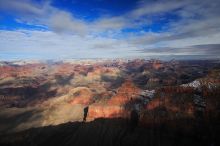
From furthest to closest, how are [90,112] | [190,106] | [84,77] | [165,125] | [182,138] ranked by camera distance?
[84,77] < [90,112] < [190,106] < [165,125] < [182,138]

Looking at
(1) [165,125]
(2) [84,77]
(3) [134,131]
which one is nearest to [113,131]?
(3) [134,131]

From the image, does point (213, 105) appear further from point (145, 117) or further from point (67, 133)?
point (67, 133)

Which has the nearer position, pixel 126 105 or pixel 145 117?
pixel 145 117

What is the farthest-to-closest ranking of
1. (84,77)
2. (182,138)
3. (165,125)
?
(84,77) → (165,125) → (182,138)

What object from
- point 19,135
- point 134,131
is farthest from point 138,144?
point 19,135

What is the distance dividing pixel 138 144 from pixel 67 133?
14057 mm

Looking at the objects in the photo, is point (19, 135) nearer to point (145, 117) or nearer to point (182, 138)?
point (145, 117)

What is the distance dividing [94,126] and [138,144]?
37.3 ft

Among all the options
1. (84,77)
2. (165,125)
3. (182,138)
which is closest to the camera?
(182,138)

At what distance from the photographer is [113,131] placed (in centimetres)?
4094

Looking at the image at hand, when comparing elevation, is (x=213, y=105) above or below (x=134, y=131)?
above

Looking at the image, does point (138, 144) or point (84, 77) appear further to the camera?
point (84, 77)

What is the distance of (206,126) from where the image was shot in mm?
36438

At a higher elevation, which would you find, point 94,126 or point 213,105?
point 213,105
